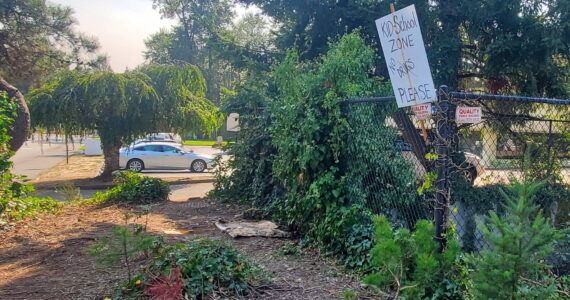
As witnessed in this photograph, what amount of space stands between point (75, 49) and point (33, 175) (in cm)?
789

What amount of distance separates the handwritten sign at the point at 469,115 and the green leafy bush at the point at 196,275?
223 centimetres

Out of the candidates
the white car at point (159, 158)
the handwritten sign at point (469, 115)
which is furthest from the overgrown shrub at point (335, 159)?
the white car at point (159, 158)

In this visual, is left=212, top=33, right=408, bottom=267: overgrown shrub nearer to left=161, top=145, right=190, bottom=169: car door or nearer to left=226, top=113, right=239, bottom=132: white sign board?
left=226, top=113, right=239, bottom=132: white sign board

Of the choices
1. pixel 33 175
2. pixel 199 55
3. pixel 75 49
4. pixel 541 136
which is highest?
pixel 199 55

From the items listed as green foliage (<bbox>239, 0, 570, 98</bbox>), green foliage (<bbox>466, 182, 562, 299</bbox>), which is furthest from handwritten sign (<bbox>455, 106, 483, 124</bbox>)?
green foliage (<bbox>239, 0, 570, 98</bbox>)

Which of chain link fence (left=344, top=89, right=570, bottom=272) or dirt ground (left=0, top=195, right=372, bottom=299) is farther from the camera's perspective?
dirt ground (left=0, top=195, right=372, bottom=299)

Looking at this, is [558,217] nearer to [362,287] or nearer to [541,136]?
[541,136]

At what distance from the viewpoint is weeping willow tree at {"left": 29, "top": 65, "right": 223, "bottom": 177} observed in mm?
14992

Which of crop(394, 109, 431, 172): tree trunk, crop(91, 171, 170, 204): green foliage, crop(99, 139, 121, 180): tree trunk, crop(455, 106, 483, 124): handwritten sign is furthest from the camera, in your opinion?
crop(99, 139, 121, 180): tree trunk

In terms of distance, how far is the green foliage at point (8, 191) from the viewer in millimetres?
6828

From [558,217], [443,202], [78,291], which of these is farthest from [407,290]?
[558,217]

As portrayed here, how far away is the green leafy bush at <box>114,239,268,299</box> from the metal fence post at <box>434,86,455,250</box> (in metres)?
1.65

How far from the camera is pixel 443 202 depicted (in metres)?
3.61

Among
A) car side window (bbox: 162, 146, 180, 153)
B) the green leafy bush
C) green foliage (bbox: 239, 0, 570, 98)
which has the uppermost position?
green foliage (bbox: 239, 0, 570, 98)
